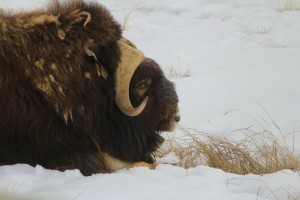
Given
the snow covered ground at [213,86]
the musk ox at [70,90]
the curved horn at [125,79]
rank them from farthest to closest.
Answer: the curved horn at [125,79]
the musk ox at [70,90]
the snow covered ground at [213,86]

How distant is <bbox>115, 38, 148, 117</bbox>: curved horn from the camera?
259 centimetres

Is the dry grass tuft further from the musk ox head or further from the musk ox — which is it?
the musk ox

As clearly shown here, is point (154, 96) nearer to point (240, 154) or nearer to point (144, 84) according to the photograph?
point (144, 84)

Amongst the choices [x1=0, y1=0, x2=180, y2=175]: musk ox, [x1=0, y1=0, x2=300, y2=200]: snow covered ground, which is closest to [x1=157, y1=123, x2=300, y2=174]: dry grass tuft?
[x1=0, y1=0, x2=300, y2=200]: snow covered ground

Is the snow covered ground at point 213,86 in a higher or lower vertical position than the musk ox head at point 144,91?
lower

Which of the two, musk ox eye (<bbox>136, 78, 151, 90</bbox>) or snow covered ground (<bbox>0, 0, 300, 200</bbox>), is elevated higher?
musk ox eye (<bbox>136, 78, 151, 90</bbox>)

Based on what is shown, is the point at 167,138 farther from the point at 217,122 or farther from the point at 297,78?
the point at 297,78

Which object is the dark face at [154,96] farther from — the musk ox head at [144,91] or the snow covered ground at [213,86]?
the snow covered ground at [213,86]

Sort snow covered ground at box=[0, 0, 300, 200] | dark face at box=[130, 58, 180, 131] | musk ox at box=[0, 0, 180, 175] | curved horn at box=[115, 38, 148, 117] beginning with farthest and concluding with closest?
dark face at box=[130, 58, 180, 131]
curved horn at box=[115, 38, 148, 117]
musk ox at box=[0, 0, 180, 175]
snow covered ground at box=[0, 0, 300, 200]

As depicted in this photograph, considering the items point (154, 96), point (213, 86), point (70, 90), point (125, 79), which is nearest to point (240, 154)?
point (154, 96)

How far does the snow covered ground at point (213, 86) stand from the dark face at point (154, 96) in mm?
342

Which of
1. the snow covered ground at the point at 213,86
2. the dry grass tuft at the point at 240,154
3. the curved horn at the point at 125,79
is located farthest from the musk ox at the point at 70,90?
the dry grass tuft at the point at 240,154

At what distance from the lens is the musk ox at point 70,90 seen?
2.38 m

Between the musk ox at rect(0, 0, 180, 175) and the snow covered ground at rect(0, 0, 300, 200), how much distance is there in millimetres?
186
